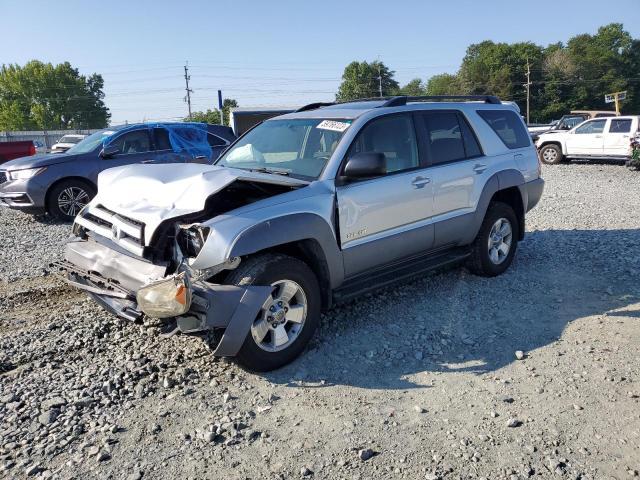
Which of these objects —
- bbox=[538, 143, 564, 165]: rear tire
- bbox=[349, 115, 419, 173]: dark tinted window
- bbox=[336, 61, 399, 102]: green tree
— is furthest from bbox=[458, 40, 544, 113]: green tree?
bbox=[349, 115, 419, 173]: dark tinted window

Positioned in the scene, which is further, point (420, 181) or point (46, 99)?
point (46, 99)

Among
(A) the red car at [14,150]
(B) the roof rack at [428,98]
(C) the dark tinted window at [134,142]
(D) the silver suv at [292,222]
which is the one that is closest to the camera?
(D) the silver suv at [292,222]

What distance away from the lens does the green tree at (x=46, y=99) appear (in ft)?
275

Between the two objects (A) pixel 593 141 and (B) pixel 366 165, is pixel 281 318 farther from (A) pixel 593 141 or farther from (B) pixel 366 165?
(A) pixel 593 141

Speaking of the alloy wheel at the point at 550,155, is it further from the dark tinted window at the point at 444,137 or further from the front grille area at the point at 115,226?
the front grille area at the point at 115,226

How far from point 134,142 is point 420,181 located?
22.8ft

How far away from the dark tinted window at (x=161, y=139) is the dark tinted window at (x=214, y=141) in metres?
0.95

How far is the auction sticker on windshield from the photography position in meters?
4.38

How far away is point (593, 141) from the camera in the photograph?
57.4 feet

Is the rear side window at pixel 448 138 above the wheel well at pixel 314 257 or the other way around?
above

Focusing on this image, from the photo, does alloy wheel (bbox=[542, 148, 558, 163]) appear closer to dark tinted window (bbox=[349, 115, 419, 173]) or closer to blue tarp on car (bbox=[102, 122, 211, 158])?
blue tarp on car (bbox=[102, 122, 211, 158])

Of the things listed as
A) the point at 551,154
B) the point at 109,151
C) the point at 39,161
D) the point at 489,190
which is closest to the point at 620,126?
the point at 551,154

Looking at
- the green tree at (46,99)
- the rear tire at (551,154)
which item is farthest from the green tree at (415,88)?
the rear tire at (551,154)

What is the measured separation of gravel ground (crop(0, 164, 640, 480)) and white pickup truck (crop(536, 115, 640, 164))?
45.4 feet
